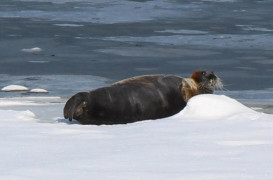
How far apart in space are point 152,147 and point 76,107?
6.34 feet

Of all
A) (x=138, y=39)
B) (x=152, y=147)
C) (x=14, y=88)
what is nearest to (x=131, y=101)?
(x=152, y=147)

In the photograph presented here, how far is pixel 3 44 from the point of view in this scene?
A: 13.1 meters

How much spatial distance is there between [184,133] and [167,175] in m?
1.31

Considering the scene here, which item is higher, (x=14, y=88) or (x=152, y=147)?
(x=152, y=147)

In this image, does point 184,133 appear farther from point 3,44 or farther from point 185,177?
point 3,44

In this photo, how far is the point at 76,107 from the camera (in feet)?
19.7

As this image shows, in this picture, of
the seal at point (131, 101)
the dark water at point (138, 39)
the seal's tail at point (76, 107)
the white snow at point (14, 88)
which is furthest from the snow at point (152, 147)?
the dark water at point (138, 39)

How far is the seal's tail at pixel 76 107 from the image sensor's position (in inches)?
235

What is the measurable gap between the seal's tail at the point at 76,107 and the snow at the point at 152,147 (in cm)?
32

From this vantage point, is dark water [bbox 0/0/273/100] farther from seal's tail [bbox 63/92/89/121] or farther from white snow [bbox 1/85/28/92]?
seal's tail [bbox 63/92/89/121]


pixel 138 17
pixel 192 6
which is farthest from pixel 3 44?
pixel 192 6

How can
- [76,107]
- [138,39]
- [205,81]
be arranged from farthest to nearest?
[138,39]
[205,81]
[76,107]

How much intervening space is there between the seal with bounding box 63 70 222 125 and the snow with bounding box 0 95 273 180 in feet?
1.40

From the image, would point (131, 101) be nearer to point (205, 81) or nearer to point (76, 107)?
point (76, 107)
